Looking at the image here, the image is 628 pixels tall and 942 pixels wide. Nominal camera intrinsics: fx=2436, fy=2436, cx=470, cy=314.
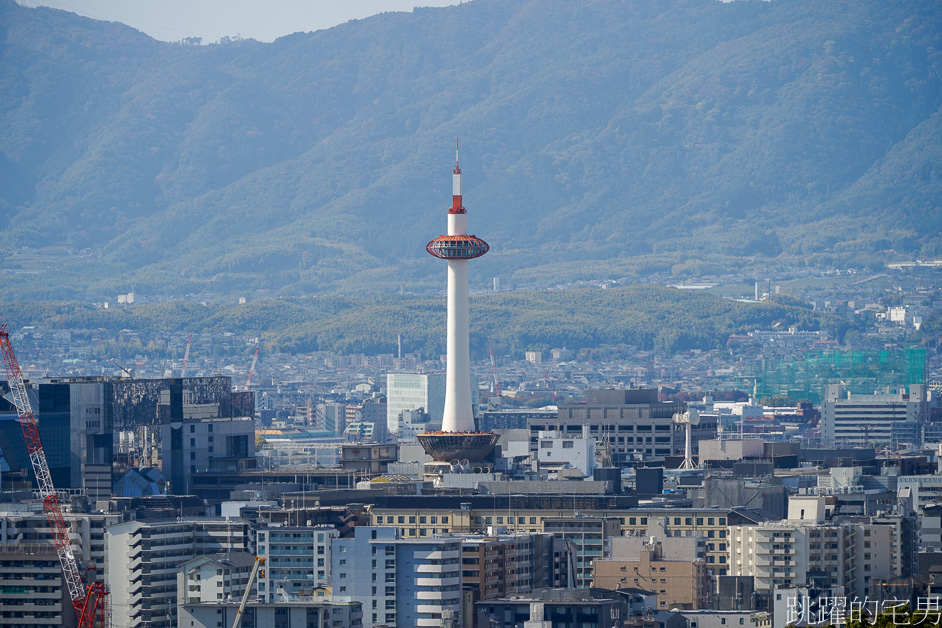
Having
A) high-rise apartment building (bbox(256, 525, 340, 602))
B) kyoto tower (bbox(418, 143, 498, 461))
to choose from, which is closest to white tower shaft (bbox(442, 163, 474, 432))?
kyoto tower (bbox(418, 143, 498, 461))

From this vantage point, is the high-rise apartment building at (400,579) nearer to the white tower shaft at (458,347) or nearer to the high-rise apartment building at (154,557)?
the high-rise apartment building at (154,557)

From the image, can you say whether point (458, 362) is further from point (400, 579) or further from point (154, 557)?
point (400, 579)

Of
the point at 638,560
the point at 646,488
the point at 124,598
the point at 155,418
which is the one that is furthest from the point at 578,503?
the point at 155,418

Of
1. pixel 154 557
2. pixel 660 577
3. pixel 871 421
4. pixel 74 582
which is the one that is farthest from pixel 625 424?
pixel 74 582

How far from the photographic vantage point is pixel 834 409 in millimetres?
194125

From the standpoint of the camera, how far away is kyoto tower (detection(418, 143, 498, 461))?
399 ft

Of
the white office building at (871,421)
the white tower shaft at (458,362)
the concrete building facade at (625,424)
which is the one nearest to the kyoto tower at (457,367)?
the white tower shaft at (458,362)

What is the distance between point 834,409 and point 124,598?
12341 cm

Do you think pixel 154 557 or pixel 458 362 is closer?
pixel 154 557

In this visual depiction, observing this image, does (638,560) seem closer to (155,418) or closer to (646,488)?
(646,488)

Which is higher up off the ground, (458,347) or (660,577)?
(458,347)

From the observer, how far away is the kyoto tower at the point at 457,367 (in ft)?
399

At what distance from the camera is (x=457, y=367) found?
5020 inches

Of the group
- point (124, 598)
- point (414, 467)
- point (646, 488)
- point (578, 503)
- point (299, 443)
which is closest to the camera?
point (124, 598)
